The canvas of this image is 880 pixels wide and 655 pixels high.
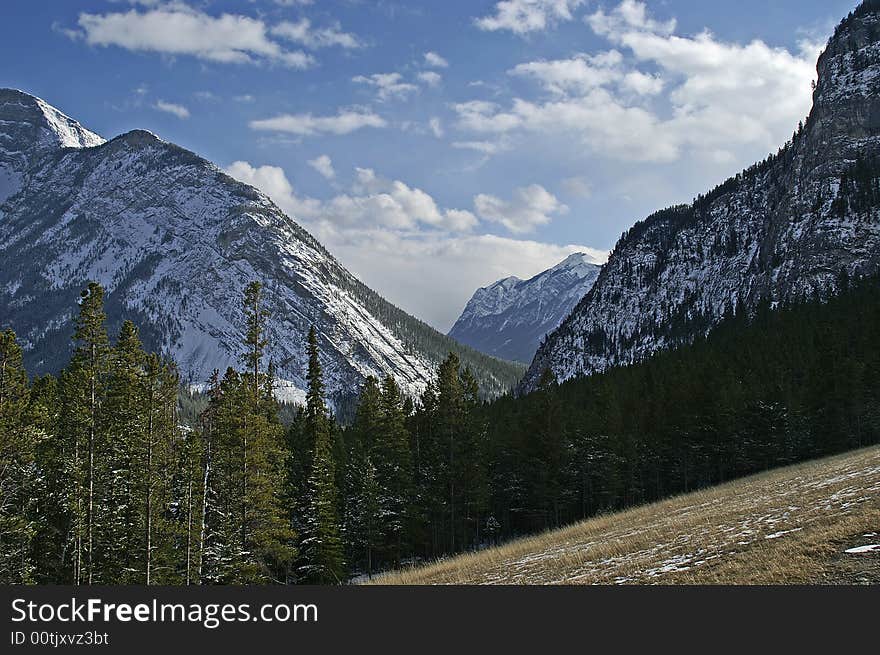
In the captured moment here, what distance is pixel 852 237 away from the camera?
161 metres

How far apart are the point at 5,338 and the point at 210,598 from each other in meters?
21.8

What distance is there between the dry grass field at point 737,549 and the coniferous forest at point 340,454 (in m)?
13.5

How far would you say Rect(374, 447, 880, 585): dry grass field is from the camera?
11250mm

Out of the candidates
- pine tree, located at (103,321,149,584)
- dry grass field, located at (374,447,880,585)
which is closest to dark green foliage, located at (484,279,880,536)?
dry grass field, located at (374,447,880,585)

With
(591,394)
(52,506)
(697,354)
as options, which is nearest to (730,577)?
(52,506)

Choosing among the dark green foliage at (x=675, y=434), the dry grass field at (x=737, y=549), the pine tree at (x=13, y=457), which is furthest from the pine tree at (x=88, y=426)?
the dark green foliage at (x=675, y=434)

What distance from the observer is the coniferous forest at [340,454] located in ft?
101

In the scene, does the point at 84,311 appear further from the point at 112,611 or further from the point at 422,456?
the point at 422,456

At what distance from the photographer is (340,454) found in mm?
58062

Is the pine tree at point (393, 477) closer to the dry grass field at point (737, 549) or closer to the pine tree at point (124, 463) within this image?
the pine tree at point (124, 463)

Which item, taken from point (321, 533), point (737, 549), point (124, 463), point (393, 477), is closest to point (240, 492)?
point (124, 463)

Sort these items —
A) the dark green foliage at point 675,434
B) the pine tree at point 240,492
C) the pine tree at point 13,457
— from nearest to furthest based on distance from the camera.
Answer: the pine tree at point 13,457, the pine tree at point 240,492, the dark green foliage at point 675,434

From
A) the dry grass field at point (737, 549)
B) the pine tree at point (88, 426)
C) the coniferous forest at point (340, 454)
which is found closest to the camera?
the dry grass field at point (737, 549)

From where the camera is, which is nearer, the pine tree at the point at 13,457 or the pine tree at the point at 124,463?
the pine tree at the point at 13,457
